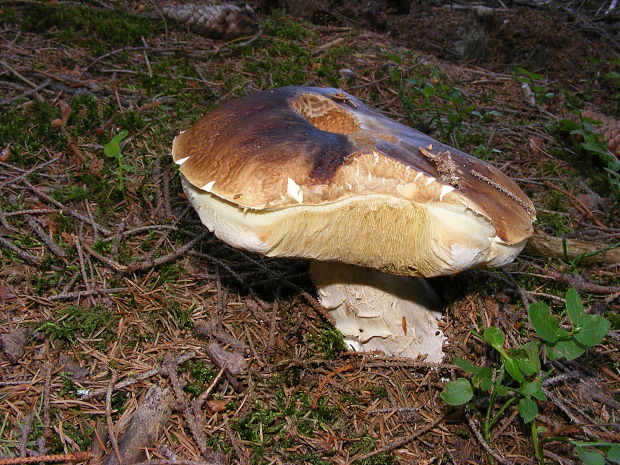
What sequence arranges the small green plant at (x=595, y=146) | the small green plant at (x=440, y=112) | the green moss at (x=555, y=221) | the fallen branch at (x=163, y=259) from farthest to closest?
1. the small green plant at (x=440, y=112)
2. the small green plant at (x=595, y=146)
3. the green moss at (x=555, y=221)
4. the fallen branch at (x=163, y=259)

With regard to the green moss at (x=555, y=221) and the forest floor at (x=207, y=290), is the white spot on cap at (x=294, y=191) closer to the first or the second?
the forest floor at (x=207, y=290)

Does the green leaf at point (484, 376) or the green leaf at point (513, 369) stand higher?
the green leaf at point (513, 369)

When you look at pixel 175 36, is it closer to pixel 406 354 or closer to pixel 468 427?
pixel 406 354

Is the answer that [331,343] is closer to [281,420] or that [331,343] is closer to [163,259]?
[281,420]

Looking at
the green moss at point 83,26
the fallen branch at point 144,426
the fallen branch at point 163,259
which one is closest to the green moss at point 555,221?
the fallen branch at point 163,259

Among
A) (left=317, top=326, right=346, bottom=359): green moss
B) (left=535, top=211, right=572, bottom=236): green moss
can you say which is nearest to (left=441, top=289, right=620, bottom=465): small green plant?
(left=317, top=326, right=346, bottom=359): green moss

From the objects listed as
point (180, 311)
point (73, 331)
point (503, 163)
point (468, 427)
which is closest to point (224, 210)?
point (180, 311)
